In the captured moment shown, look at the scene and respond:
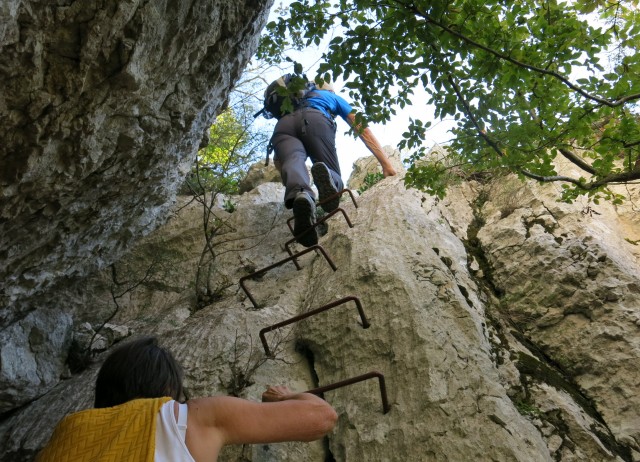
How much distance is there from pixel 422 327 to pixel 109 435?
277cm

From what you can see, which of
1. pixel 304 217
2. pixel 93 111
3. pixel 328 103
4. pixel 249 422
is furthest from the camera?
pixel 328 103

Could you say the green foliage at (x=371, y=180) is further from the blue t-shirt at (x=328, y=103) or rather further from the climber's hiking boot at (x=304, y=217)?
the climber's hiking boot at (x=304, y=217)

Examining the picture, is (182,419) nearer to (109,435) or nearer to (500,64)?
(109,435)

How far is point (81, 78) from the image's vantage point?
97.7 inches

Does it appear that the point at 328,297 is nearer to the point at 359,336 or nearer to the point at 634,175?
the point at 359,336

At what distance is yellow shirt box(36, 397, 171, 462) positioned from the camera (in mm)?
1538

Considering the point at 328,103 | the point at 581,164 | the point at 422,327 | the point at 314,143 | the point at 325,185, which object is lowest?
the point at 422,327

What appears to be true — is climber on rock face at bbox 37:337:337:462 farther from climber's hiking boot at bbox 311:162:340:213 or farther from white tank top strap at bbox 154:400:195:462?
climber's hiking boot at bbox 311:162:340:213

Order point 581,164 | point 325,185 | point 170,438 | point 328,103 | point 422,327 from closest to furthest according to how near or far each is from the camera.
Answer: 1. point 170,438
2. point 422,327
3. point 581,164
4. point 325,185
5. point 328,103

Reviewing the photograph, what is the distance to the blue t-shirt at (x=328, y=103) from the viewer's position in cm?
637

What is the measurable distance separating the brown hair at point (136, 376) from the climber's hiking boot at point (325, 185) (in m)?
4.17

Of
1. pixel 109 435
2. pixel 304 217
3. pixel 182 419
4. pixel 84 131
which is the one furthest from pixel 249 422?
pixel 304 217

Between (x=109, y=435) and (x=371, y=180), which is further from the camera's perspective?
(x=371, y=180)

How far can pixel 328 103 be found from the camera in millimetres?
6500
